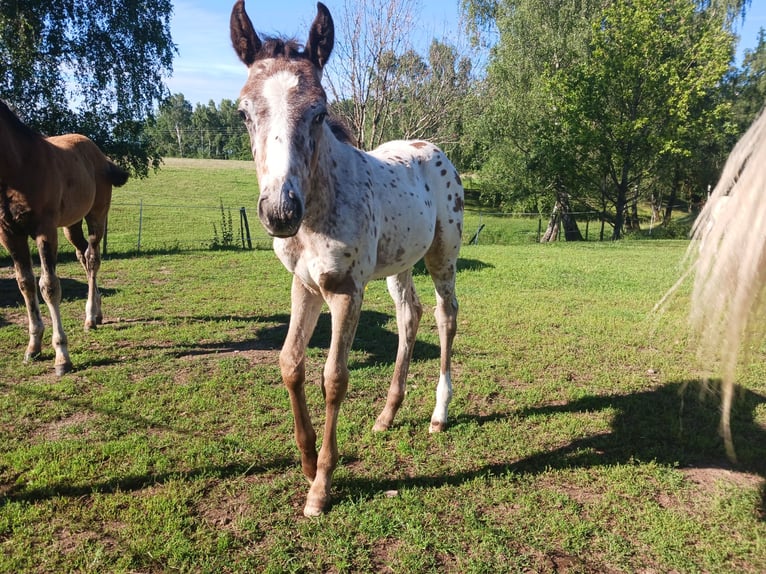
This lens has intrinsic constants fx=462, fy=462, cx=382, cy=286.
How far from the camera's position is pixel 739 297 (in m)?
1.09

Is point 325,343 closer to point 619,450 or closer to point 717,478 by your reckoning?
point 619,450

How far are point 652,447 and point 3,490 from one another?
14.7 ft

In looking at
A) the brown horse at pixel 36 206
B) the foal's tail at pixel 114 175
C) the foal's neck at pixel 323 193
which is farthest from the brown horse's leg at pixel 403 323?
the foal's tail at pixel 114 175

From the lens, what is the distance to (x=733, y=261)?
1.07 meters

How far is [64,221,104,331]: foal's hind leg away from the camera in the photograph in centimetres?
598

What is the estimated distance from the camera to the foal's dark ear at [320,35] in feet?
8.20

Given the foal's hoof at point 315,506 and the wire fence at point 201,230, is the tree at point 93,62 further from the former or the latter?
the foal's hoof at point 315,506

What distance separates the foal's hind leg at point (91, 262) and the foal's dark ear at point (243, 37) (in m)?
4.77

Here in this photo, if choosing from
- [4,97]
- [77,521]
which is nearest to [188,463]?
[77,521]

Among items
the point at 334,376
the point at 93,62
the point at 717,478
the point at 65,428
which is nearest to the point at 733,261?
the point at 334,376

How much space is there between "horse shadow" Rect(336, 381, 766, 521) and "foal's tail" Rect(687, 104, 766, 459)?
201cm

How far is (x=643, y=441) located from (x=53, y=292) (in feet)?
19.0

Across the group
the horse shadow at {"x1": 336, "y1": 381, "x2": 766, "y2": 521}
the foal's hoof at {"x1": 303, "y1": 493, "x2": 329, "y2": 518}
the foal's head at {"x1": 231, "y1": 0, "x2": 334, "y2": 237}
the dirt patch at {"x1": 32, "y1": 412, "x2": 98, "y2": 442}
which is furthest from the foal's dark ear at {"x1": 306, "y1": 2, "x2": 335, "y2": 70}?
the dirt patch at {"x1": 32, "y1": 412, "x2": 98, "y2": 442}

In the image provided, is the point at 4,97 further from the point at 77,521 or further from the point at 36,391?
the point at 77,521
